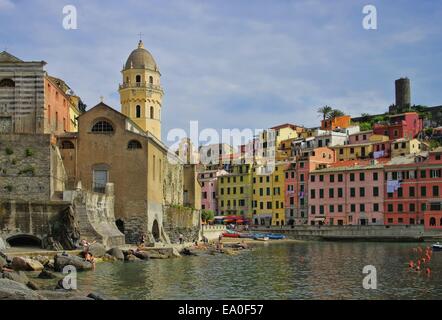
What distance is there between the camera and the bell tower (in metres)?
87.4

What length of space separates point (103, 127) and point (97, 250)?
55.3ft

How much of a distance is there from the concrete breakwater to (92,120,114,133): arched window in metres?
40.8

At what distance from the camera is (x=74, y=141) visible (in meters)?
61.3

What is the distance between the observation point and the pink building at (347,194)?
92.9 meters

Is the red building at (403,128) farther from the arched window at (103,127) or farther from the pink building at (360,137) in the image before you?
the arched window at (103,127)

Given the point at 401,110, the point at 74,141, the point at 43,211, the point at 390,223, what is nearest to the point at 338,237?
the point at 390,223

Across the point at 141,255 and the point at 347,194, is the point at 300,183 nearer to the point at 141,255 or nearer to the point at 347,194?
the point at 347,194

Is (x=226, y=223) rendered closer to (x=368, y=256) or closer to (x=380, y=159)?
(x=380, y=159)

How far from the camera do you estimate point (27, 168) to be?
177 feet

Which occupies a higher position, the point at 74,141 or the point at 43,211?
the point at 74,141

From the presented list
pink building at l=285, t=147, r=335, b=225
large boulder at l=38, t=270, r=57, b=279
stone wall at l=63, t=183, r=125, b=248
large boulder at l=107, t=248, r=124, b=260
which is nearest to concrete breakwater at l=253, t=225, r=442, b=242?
pink building at l=285, t=147, r=335, b=225

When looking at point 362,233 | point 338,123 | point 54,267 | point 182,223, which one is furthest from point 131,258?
point 338,123

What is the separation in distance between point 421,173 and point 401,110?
5642 cm
